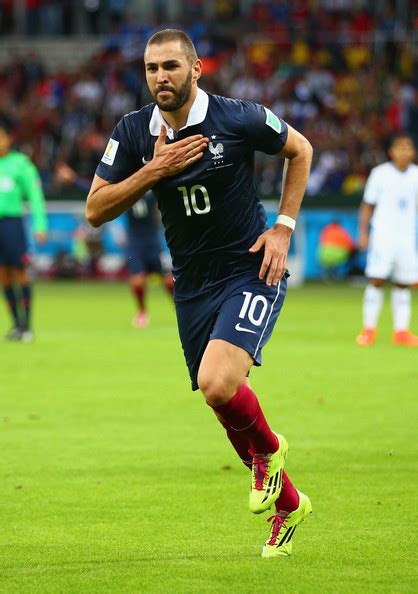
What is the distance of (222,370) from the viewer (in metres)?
6.08

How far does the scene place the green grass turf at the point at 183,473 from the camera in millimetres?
5938

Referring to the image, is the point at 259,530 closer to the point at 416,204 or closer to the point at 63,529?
the point at 63,529

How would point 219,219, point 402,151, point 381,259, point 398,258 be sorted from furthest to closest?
1. point 398,258
2. point 381,259
3. point 402,151
4. point 219,219

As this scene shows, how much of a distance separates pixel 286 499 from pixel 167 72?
214 cm

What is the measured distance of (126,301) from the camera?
25.0m

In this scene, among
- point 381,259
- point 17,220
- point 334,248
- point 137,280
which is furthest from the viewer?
point 334,248

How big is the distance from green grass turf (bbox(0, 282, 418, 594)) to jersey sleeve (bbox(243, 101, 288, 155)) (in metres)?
1.99

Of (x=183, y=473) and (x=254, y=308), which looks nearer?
(x=254, y=308)

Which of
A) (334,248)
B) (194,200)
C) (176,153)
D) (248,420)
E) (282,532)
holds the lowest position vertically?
(334,248)

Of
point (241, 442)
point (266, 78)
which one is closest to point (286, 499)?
point (241, 442)

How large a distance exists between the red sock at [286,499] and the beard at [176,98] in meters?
1.85

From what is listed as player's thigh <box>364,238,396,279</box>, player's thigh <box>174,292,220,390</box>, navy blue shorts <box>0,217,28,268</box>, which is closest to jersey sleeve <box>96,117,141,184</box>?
player's thigh <box>174,292,220,390</box>

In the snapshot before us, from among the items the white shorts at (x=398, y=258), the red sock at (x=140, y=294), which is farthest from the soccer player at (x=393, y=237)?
the red sock at (x=140, y=294)

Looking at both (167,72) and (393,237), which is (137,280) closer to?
(393,237)
